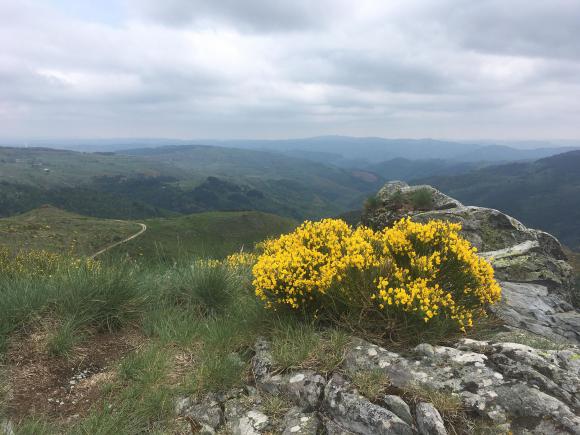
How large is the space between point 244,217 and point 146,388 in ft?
539

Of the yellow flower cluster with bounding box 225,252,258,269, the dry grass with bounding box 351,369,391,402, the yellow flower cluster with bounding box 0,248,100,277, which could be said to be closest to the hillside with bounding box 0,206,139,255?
the yellow flower cluster with bounding box 0,248,100,277

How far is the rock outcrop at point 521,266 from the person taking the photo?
276 inches

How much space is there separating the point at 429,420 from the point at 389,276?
2.03 meters

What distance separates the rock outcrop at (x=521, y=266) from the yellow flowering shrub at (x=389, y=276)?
140cm

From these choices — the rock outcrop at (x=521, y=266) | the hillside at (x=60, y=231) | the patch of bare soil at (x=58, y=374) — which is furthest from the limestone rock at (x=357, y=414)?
the hillside at (x=60, y=231)

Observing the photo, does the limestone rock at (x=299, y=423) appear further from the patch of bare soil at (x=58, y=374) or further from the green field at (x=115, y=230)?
the green field at (x=115, y=230)

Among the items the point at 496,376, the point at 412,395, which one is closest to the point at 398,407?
the point at 412,395

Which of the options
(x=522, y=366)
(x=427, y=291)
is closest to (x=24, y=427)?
(x=427, y=291)

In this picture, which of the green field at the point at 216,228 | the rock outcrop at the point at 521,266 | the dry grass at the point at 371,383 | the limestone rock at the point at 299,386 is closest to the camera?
the dry grass at the point at 371,383

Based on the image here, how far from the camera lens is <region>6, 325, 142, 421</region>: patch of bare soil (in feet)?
15.1

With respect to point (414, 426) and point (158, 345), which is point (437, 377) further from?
point (158, 345)

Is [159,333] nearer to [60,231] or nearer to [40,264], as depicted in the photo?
[40,264]

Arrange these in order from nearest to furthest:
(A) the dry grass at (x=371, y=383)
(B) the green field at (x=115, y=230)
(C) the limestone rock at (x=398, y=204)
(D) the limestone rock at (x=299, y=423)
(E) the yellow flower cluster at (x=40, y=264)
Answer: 1. (D) the limestone rock at (x=299, y=423)
2. (A) the dry grass at (x=371, y=383)
3. (E) the yellow flower cluster at (x=40, y=264)
4. (C) the limestone rock at (x=398, y=204)
5. (B) the green field at (x=115, y=230)

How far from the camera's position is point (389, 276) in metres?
5.43
